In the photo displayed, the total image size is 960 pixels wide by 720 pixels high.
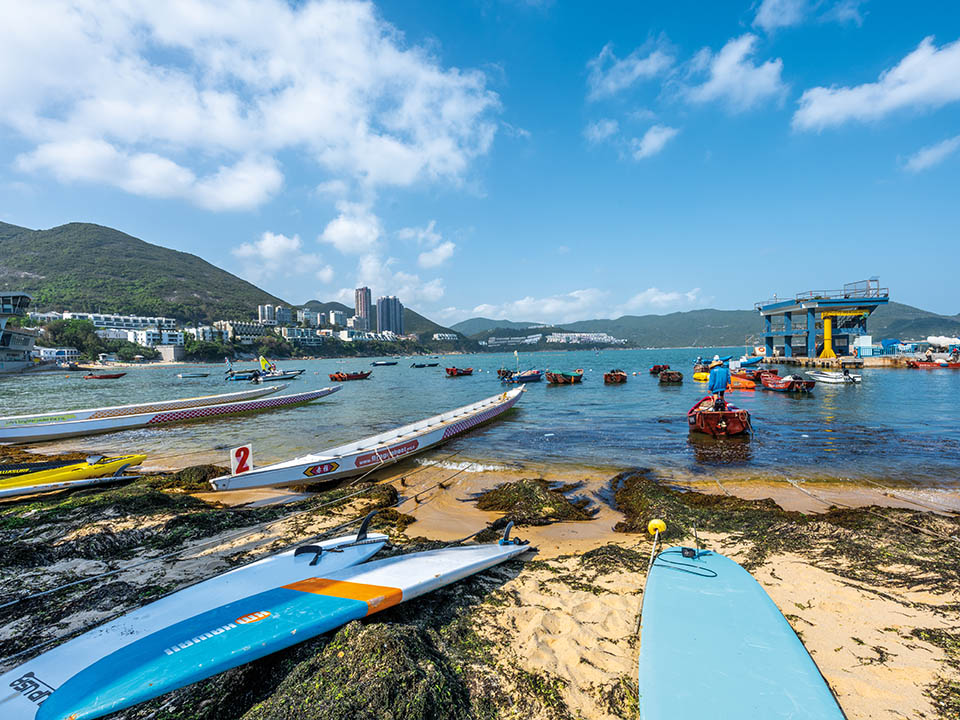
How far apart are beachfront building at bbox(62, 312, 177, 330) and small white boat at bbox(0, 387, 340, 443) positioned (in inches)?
5153

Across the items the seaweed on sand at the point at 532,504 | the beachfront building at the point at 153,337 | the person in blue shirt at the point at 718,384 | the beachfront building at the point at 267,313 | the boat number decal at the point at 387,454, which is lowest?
the seaweed on sand at the point at 532,504

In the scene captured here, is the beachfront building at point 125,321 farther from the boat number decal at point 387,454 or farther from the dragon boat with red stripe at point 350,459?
the boat number decal at point 387,454

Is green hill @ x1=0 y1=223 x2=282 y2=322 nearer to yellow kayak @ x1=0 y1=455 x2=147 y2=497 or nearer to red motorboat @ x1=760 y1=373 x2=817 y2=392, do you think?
yellow kayak @ x1=0 y1=455 x2=147 y2=497

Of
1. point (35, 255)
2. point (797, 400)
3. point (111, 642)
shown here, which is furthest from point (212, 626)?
point (35, 255)

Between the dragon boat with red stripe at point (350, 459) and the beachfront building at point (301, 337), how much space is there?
499ft

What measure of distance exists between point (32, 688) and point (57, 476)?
9.20 m

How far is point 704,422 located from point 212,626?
17528 millimetres

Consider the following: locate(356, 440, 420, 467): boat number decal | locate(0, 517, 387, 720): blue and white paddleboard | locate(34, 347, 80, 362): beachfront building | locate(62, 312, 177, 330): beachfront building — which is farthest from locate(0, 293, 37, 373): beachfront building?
locate(0, 517, 387, 720): blue and white paddleboard

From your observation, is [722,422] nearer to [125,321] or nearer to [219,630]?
[219,630]

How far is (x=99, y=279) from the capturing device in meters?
156

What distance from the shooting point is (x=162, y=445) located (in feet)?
56.2

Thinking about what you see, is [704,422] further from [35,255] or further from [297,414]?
[35,255]

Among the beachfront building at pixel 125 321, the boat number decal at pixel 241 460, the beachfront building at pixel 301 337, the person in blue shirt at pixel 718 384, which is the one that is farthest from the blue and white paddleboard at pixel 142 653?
the beachfront building at pixel 301 337

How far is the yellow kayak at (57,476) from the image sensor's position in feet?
29.6
